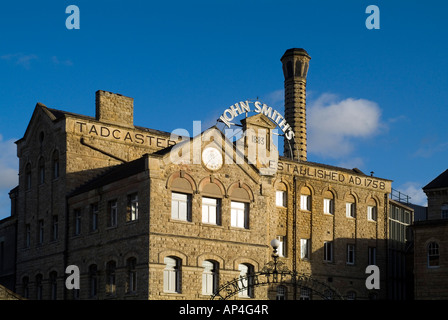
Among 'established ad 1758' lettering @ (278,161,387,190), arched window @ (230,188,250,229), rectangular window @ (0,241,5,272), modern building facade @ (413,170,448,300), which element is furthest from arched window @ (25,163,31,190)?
modern building facade @ (413,170,448,300)

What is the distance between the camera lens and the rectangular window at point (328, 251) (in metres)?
57.7

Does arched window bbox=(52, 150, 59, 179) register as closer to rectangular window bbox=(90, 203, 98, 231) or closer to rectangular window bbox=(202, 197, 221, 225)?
rectangular window bbox=(90, 203, 98, 231)

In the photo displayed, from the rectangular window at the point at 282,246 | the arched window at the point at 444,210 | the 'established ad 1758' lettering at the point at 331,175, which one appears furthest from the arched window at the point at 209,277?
the arched window at the point at 444,210

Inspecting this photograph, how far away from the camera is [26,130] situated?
52875 millimetres

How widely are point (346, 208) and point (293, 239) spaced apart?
5709mm

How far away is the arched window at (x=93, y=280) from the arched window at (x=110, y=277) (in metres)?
1.08

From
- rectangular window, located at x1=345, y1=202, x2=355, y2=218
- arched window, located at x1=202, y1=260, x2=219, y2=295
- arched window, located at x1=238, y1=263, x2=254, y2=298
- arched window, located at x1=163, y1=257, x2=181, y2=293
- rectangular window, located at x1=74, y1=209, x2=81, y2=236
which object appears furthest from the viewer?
rectangular window, located at x1=345, y1=202, x2=355, y2=218

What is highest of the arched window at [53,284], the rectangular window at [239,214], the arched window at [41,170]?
the arched window at [41,170]

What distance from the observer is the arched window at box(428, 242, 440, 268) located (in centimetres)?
5297

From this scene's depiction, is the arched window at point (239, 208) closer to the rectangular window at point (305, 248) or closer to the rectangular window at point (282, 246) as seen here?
the rectangular window at point (282, 246)

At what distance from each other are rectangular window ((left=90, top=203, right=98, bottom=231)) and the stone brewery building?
58 millimetres
